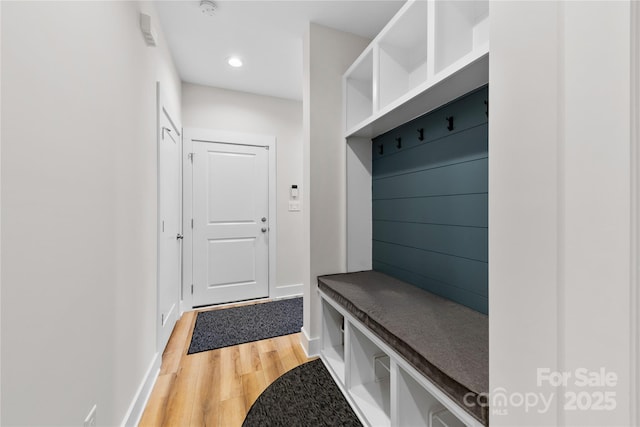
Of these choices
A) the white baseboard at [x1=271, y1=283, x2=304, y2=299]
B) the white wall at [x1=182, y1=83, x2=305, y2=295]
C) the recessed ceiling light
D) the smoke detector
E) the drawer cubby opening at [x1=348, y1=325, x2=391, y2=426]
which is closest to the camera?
the drawer cubby opening at [x1=348, y1=325, x2=391, y2=426]

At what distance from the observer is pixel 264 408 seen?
1.51 meters

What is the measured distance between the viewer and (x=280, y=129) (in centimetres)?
343

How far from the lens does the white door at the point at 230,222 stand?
3059 mm

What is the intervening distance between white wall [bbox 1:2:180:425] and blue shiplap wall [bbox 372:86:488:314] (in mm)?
1742

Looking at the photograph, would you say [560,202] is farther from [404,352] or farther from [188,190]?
[188,190]

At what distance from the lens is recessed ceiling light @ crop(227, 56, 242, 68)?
2574 mm

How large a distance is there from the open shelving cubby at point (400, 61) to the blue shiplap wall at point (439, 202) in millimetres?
270

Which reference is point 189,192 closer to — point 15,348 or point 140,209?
point 140,209

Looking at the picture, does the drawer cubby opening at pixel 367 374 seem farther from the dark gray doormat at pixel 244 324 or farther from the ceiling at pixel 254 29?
the ceiling at pixel 254 29

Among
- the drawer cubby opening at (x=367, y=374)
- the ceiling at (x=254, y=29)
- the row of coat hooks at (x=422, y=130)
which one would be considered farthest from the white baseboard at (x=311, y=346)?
the ceiling at (x=254, y=29)

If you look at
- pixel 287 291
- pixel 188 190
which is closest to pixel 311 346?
pixel 287 291

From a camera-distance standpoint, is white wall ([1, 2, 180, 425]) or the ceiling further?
the ceiling

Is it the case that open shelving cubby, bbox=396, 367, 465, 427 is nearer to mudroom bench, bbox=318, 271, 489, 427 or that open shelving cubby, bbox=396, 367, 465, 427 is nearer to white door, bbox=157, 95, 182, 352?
mudroom bench, bbox=318, 271, 489, 427

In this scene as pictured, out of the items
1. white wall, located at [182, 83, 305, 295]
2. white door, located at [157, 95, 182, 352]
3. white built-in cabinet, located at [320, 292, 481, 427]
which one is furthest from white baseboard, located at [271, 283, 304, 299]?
white built-in cabinet, located at [320, 292, 481, 427]
